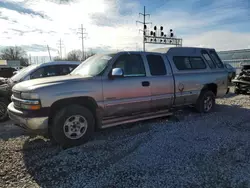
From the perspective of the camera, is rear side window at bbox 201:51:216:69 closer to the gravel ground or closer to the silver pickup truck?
the silver pickup truck

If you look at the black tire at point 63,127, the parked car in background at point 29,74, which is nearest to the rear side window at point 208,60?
the black tire at point 63,127

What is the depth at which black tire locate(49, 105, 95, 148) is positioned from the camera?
3.72m

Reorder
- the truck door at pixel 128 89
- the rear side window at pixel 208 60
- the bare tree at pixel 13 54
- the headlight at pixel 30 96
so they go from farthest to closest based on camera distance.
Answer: the bare tree at pixel 13 54 < the rear side window at pixel 208 60 < the truck door at pixel 128 89 < the headlight at pixel 30 96

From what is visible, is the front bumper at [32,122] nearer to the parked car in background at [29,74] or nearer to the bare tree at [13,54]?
the parked car in background at [29,74]

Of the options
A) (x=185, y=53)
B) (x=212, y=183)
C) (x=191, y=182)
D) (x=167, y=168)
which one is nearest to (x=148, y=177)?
(x=167, y=168)

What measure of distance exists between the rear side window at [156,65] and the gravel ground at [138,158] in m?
1.39

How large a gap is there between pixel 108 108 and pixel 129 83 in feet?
2.51

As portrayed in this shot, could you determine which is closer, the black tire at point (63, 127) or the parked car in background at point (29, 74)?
the black tire at point (63, 127)

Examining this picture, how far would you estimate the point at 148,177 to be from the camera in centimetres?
279

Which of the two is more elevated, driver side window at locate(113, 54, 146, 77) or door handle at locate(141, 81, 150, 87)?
driver side window at locate(113, 54, 146, 77)

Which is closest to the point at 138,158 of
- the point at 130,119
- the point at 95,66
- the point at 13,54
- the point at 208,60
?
the point at 130,119

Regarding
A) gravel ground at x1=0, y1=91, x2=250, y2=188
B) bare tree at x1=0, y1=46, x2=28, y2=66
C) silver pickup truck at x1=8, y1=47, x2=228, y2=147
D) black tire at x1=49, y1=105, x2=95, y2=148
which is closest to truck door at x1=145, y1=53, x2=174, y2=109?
silver pickup truck at x1=8, y1=47, x2=228, y2=147

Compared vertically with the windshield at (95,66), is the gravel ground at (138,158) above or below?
below

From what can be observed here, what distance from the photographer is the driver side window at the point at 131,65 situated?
4.55m
